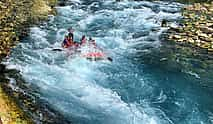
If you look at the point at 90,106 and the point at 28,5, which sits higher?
the point at 28,5

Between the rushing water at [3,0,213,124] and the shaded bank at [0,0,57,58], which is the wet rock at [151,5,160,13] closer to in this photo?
the rushing water at [3,0,213,124]

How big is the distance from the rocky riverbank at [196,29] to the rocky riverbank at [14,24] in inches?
277

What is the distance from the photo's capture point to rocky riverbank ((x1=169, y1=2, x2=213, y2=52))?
1950 cm

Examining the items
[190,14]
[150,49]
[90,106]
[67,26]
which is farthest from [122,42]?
[90,106]

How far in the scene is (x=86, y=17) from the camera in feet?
78.4

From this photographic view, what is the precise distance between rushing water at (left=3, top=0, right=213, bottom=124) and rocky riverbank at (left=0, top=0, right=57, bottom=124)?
1.77ft

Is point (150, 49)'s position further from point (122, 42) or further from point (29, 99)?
point (29, 99)

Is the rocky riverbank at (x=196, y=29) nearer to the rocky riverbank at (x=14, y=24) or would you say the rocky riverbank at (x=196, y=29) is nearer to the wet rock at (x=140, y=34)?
the wet rock at (x=140, y=34)

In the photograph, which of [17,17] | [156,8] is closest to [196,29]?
[156,8]

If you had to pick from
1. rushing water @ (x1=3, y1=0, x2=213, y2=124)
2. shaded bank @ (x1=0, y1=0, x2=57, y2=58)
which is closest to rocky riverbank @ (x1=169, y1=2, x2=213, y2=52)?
rushing water @ (x1=3, y1=0, x2=213, y2=124)

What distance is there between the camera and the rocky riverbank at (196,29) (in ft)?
64.0

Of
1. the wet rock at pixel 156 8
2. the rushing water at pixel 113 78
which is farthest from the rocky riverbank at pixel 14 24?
the wet rock at pixel 156 8

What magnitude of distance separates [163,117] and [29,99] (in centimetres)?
422

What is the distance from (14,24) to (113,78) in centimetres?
656
